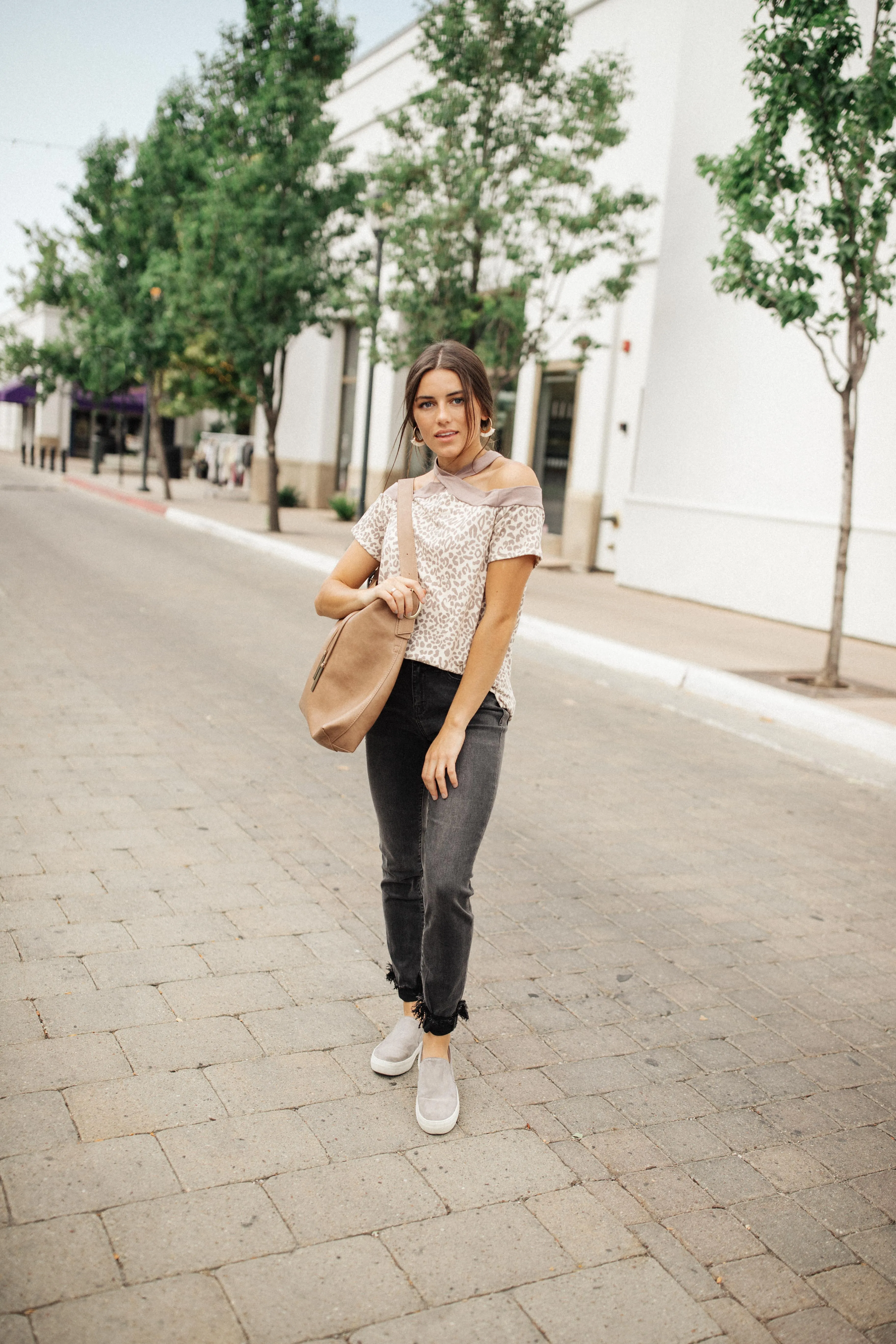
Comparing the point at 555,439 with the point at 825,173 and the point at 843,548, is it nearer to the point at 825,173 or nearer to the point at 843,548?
the point at 825,173

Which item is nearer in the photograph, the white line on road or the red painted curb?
the white line on road

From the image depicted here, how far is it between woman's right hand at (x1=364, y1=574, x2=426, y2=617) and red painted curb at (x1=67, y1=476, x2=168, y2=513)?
21791 millimetres

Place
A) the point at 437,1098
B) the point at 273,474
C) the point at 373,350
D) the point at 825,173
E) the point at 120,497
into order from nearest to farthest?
the point at 437,1098, the point at 825,173, the point at 373,350, the point at 273,474, the point at 120,497

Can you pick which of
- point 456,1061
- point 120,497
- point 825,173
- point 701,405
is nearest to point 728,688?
point 825,173

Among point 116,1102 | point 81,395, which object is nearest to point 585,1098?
point 116,1102

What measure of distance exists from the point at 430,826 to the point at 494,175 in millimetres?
13807

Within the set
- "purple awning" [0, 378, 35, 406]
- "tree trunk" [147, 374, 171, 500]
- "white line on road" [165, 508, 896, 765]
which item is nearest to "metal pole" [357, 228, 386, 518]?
"white line on road" [165, 508, 896, 765]

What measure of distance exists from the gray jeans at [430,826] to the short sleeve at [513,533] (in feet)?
1.12

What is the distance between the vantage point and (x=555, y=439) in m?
19.8

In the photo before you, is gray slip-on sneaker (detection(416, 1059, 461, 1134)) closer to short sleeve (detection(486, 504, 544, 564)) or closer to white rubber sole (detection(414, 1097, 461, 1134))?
white rubber sole (detection(414, 1097, 461, 1134))

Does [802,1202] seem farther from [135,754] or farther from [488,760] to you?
[135,754]

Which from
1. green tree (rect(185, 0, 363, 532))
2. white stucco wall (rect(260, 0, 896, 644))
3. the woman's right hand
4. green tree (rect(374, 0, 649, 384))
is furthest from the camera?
green tree (rect(185, 0, 363, 532))

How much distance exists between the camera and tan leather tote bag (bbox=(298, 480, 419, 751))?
2793 mm

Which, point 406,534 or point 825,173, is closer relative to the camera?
point 406,534
